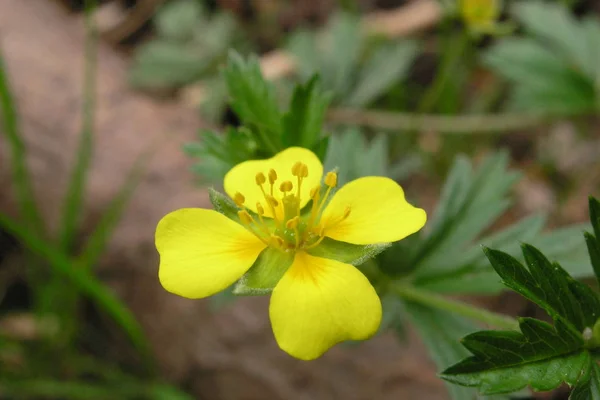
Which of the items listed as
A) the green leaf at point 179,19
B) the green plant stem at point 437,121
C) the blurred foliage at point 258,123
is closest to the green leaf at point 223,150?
the blurred foliage at point 258,123

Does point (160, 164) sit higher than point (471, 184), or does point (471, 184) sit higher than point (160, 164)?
point (471, 184)

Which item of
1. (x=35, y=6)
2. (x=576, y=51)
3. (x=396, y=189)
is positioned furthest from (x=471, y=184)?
(x=35, y=6)

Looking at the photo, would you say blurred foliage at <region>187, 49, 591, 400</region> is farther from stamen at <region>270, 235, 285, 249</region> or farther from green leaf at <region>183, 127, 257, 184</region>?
stamen at <region>270, 235, 285, 249</region>

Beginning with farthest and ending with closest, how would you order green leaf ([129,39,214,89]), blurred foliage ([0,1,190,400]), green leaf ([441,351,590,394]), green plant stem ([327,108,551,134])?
1. green leaf ([129,39,214,89])
2. green plant stem ([327,108,551,134])
3. blurred foliage ([0,1,190,400])
4. green leaf ([441,351,590,394])

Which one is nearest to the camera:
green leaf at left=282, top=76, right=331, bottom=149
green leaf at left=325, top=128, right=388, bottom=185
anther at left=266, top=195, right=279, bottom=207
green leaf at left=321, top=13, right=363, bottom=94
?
anther at left=266, top=195, right=279, bottom=207

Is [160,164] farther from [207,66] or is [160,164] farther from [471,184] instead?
[471,184]

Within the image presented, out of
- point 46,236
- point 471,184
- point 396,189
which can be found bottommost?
point 46,236

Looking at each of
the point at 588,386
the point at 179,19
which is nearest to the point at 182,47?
the point at 179,19

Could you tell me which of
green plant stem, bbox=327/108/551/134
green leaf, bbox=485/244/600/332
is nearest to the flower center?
green leaf, bbox=485/244/600/332
